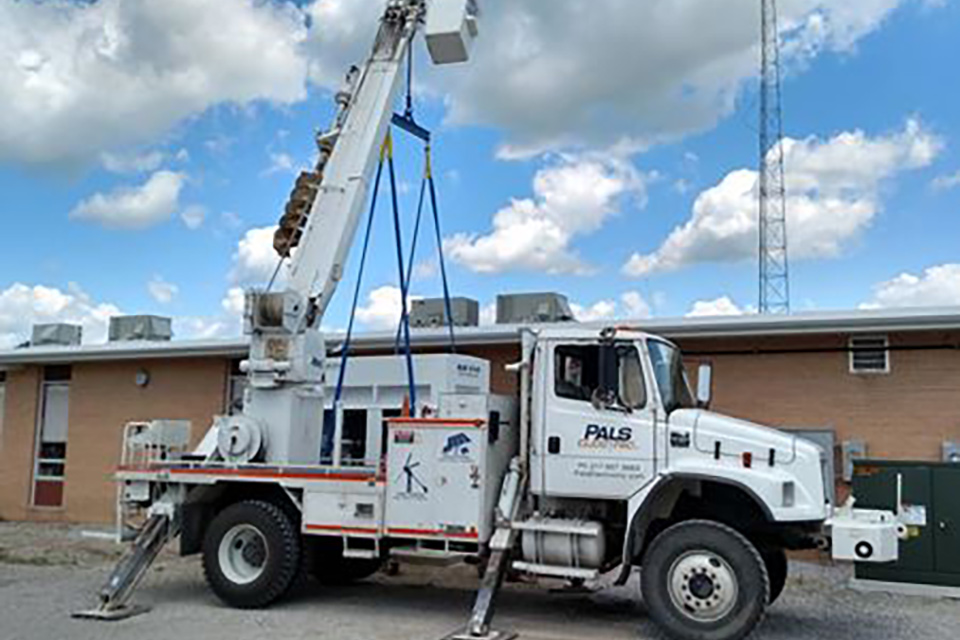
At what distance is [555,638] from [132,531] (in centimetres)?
534

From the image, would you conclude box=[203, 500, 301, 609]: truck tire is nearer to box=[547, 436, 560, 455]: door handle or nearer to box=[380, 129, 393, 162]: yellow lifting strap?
box=[547, 436, 560, 455]: door handle

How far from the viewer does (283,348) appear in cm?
1165

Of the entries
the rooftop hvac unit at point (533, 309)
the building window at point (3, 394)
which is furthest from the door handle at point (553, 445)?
the building window at point (3, 394)

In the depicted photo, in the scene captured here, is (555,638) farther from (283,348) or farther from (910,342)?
(910,342)

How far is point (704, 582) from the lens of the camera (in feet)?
30.0

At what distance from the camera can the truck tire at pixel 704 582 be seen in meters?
8.94

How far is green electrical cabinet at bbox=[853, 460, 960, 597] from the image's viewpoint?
12.6 meters

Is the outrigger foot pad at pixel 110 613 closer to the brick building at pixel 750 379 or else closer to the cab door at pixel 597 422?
the cab door at pixel 597 422

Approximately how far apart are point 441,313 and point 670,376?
27.0 feet

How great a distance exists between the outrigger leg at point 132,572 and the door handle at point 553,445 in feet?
15.0

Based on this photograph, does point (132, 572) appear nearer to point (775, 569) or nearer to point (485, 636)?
point (485, 636)

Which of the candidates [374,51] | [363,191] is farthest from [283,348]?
[374,51]

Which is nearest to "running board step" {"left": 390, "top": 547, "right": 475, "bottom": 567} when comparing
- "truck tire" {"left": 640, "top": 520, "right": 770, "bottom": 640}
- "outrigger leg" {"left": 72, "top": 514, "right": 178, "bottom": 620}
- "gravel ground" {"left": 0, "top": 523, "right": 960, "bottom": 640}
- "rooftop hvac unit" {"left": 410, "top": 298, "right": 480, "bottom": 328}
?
"gravel ground" {"left": 0, "top": 523, "right": 960, "bottom": 640}

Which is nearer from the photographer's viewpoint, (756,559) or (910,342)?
(756,559)
